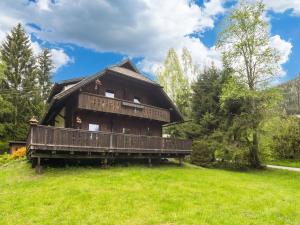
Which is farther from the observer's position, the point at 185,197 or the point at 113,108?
the point at 113,108

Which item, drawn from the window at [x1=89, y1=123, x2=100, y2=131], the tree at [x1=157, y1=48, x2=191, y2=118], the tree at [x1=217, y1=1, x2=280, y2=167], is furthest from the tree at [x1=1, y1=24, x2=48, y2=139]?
the tree at [x1=217, y1=1, x2=280, y2=167]

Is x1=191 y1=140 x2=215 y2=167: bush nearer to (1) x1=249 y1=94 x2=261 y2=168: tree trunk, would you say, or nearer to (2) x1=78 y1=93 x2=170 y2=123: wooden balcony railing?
(1) x1=249 y1=94 x2=261 y2=168: tree trunk

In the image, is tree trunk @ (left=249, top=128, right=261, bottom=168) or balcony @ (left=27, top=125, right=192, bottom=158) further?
tree trunk @ (left=249, top=128, right=261, bottom=168)

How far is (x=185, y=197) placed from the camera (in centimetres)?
1148

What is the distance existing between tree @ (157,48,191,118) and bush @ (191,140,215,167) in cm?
957

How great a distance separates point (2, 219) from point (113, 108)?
1186 centimetres

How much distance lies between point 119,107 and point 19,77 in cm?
2639

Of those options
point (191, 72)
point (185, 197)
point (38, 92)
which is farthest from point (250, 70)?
point (38, 92)

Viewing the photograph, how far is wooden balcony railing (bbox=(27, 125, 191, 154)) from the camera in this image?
14.5m

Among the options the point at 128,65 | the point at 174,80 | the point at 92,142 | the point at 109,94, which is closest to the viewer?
the point at 92,142

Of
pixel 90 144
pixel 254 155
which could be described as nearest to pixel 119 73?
pixel 90 144

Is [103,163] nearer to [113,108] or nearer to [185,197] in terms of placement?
[113,108]

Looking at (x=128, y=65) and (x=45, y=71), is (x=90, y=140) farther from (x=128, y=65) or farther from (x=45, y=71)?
(x=45, y=71)

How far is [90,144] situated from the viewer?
1655cm
